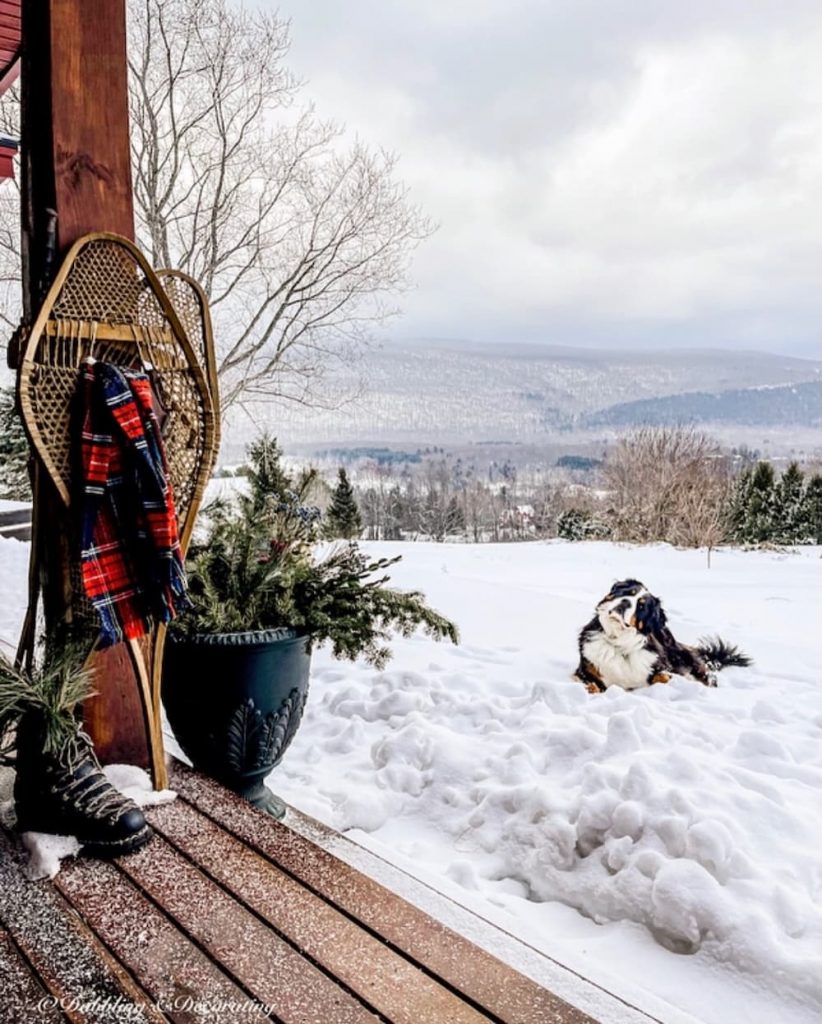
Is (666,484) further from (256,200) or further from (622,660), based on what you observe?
(622,660)

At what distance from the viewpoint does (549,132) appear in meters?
14.3

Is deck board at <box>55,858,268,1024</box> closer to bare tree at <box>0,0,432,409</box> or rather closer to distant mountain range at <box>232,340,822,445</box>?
bare tree at <box>0,0,432,409</box>

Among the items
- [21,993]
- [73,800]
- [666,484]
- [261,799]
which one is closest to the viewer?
[21,993]

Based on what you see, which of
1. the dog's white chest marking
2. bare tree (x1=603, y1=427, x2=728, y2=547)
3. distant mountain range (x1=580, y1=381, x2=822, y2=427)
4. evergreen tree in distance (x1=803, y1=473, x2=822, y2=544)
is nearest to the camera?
the dog's white chest marking

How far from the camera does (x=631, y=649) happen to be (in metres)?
3.16

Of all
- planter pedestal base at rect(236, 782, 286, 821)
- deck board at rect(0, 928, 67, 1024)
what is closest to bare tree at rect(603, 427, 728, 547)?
planter pedestal base at rect(236, 782, 286, 821)

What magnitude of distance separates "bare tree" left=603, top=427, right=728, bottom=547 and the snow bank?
24.6 ft

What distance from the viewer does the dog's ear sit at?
3.26 m

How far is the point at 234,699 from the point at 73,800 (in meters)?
0.43

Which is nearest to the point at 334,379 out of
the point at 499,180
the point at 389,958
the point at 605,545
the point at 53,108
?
the point at 605,545

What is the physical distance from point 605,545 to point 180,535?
9.25 metres

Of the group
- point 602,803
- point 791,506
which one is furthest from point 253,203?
point 791,506

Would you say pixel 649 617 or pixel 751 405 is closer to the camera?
pixel 649 617

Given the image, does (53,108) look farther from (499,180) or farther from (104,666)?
(499,180)
